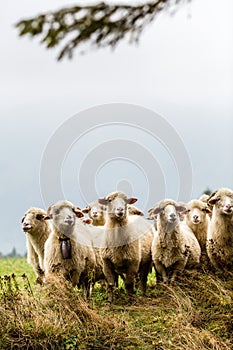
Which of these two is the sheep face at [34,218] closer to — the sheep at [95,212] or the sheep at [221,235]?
the sheep at [95,212]

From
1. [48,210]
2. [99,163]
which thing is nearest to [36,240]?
[48,210]

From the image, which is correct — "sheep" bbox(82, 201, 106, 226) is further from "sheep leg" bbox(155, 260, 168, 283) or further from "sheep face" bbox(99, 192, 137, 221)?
"sheep leg" bbox(155, 260, 168, 283)

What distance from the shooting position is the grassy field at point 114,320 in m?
8.53

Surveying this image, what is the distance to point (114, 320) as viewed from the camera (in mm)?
9000

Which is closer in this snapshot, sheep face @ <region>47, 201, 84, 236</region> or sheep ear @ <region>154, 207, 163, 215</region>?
sheep face @ <region>47, 201, 84, 236</region>

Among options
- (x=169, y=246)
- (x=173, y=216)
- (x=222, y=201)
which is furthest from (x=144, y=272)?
(x=222, y=201)

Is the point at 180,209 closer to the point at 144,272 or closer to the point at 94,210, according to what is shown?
the point at 144,272

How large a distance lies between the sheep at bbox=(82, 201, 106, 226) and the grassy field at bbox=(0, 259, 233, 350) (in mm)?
2185

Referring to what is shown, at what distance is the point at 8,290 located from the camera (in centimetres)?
917

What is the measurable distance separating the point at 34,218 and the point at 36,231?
10.9 inches

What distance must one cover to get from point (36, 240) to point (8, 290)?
2.75 m

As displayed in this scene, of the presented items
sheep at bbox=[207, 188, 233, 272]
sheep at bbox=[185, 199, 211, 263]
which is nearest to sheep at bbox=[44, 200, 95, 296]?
sheep at bbox=[185, 199, 211, 263]

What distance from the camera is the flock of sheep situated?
10.7 metres

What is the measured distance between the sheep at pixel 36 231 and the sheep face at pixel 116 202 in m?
1.22
